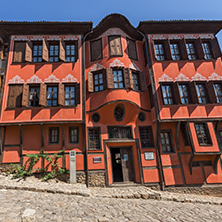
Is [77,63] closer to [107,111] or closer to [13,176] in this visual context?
[107,111]

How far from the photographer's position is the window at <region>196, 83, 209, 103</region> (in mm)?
11602

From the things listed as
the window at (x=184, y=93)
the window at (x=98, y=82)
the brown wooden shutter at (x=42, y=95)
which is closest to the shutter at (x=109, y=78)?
the window at (x=98, y=82)

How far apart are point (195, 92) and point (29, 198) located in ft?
36.8

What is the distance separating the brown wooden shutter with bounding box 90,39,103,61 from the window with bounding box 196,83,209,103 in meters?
7.51

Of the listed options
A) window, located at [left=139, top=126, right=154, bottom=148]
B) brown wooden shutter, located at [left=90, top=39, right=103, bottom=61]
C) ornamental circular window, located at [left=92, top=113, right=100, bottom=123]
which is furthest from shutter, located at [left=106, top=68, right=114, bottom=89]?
window, located at [left=139, top=126, right=154, bottom=148]

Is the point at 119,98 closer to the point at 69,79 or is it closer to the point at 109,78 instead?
the point at 109,78

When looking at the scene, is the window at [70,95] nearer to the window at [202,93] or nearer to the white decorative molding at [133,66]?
the white decorative molding at [133,66]

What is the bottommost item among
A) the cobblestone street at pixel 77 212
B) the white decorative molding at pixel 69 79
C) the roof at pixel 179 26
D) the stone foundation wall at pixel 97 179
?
Answer: the cobblestone street at pixel 77 212

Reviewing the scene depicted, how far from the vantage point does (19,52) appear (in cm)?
1190

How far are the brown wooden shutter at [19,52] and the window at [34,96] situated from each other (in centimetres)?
243

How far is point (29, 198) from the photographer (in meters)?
6.39

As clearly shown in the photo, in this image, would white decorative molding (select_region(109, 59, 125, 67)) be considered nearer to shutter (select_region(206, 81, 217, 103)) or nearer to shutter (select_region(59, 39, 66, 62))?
shutter (select_region(59, 39, 66, 62))

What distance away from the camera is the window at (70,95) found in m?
11.1

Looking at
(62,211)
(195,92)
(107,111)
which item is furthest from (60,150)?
(195,92)
